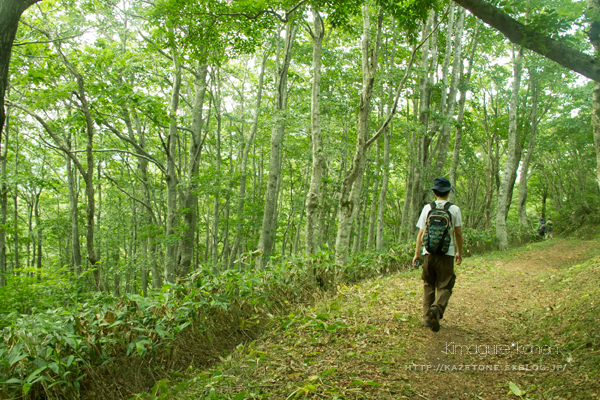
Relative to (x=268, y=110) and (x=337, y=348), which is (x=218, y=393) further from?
(x=268, y=110)

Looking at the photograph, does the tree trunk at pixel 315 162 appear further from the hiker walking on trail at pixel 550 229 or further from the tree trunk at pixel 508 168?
the hiker walking on trail at pixel 550 229

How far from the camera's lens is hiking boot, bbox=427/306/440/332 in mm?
3572

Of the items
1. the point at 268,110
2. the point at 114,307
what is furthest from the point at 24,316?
the point at 268,110

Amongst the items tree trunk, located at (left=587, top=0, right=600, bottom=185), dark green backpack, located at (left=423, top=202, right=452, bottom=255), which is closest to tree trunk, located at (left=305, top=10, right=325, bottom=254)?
dark green backpack, located at (left=423, top=202, right=452, bottom=255)

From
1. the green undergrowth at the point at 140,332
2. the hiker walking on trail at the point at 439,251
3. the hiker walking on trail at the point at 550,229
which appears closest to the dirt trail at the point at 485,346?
the hiker walking on trail at the point at 439,251

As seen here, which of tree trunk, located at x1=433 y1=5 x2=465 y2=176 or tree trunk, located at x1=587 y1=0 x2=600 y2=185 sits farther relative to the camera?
tree trunk, located at x1=433 y1=5 x2=465 y2=176

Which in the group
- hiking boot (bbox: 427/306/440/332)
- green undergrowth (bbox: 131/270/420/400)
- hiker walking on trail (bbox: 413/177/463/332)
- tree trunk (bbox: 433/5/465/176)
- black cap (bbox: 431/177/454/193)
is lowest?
green undergrowth (bbox: 131/270/420/400)

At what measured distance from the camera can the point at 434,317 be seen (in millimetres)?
3592

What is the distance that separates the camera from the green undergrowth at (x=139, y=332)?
296cm

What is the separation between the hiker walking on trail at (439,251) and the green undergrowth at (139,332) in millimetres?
2149

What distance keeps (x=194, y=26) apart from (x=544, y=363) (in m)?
6.15

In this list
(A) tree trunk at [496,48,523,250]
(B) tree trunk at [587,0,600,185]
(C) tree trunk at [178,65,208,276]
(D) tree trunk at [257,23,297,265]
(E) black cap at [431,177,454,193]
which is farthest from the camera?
(A) tree trunk at [496,48,523,250]

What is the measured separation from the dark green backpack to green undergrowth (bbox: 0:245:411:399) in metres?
2.40

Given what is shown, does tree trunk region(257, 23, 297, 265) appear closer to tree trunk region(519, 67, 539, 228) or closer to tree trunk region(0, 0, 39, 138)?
tree trunk region(0, 0, 39, 138)
